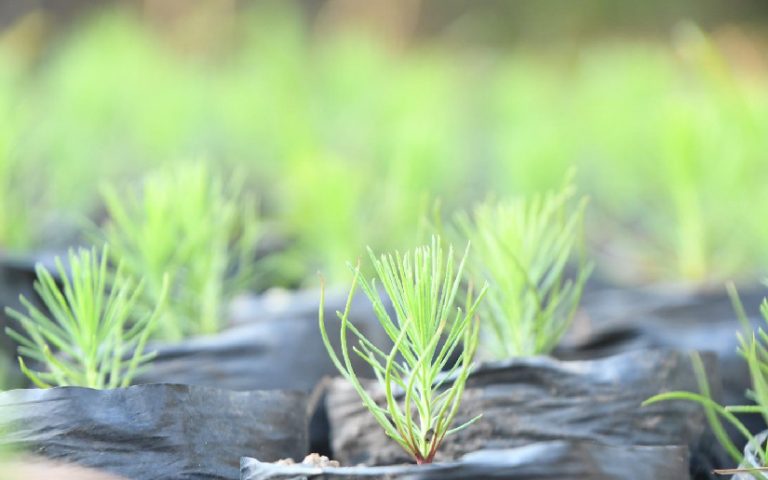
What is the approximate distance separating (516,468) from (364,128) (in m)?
1.26

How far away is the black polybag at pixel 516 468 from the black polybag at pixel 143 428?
0.07m

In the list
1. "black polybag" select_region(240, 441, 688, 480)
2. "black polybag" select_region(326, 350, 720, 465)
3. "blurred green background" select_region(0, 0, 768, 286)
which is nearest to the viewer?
"black polybag" select_region(240, 441, 688, 480)

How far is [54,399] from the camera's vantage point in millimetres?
506

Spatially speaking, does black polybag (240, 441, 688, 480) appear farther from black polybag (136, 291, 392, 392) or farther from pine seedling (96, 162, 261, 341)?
pine seedling (96, 162, 261, 341)

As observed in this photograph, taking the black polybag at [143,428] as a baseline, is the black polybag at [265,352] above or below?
above

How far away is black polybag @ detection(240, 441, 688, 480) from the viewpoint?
45 cm

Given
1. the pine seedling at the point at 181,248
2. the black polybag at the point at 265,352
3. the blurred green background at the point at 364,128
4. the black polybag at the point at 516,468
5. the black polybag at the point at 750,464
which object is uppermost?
the blurred green background at the point at 364,128

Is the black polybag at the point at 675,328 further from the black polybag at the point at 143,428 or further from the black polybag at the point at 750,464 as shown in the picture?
the black polybag at the point at 143,428

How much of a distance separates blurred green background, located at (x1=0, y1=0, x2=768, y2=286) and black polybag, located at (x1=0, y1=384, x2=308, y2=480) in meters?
0.21

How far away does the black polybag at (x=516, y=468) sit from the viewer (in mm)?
452

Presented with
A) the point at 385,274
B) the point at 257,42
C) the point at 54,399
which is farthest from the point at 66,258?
the point at 257,42

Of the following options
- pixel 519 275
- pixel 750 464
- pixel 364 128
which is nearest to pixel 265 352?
pixel 519 275

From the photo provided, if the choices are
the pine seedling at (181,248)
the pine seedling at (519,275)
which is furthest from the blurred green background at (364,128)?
the pine seedling at (181,248)

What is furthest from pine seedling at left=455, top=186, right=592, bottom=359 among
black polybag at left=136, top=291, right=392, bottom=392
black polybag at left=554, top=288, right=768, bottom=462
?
black polybag at left=136, top=291, right=392, bottom=392
